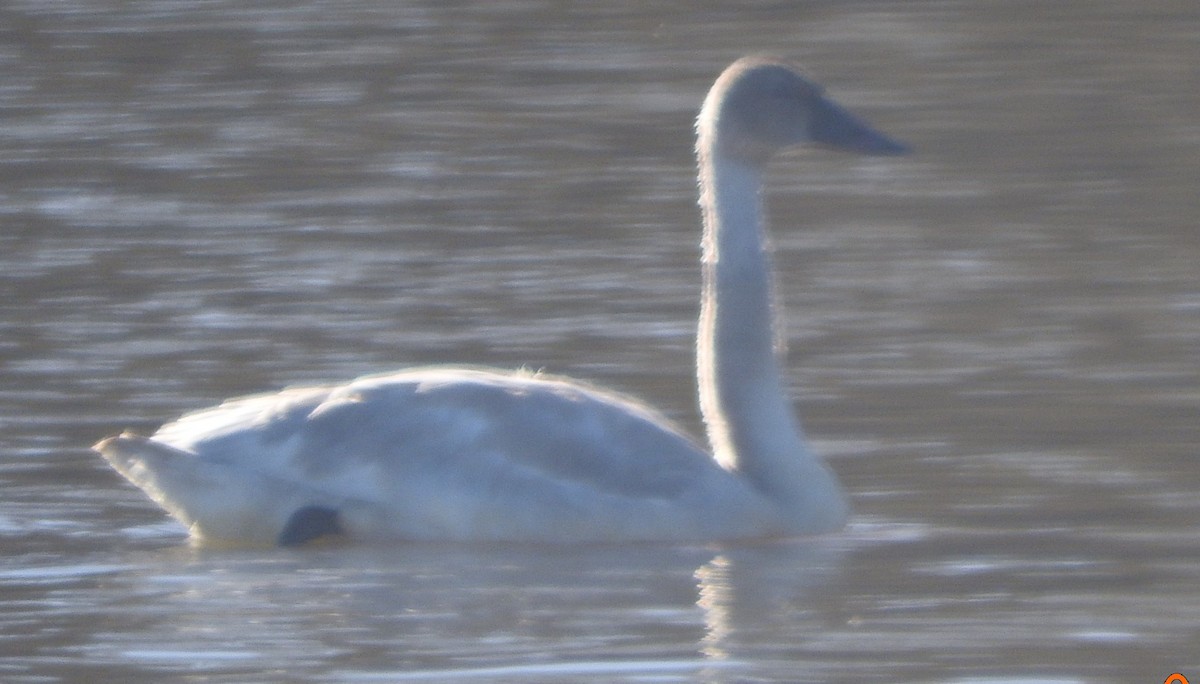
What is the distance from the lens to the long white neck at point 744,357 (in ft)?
26.8

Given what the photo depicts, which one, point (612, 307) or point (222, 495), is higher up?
point (612, 307)

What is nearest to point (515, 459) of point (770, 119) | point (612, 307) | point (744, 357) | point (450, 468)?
point (450, 468)

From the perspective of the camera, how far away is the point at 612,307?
1102 centimetres

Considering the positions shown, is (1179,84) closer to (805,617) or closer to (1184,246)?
(1184,246)

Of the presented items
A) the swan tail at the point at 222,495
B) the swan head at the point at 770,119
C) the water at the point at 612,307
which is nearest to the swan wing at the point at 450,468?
the swan tail at the point at 222,495

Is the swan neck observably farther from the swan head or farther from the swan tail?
the swan tail

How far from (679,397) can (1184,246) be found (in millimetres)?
3154

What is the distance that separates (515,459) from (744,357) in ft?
2.60

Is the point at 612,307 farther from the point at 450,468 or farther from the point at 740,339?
the point at 450,468

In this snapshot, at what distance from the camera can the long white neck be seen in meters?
8.18

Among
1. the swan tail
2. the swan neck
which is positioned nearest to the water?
the swan tail

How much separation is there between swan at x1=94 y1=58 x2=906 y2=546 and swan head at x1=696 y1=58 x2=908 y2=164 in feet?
0.59

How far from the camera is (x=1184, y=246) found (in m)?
11.9

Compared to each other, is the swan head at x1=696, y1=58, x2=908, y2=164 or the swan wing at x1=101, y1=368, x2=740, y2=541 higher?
the swan head at x1=696, y1=58, x2=908, y2=164
